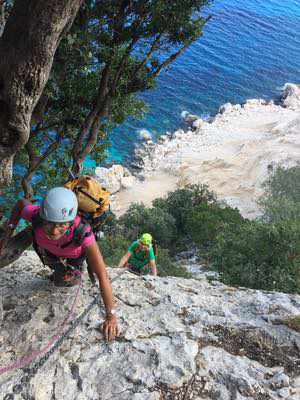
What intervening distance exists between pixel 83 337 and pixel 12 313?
55.4 inches

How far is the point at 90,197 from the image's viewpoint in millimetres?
6391

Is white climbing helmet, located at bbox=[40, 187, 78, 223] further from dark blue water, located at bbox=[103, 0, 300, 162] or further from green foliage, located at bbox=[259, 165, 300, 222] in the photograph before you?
dark blue water, located at bbox=[103, 0, 300, 162]

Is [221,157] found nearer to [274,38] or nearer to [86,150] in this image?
[86,150]

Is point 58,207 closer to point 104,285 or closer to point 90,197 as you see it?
point 90,197

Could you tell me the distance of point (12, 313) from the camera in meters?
6.84

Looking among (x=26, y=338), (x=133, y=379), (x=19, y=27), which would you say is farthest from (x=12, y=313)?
(x=19, y=27)

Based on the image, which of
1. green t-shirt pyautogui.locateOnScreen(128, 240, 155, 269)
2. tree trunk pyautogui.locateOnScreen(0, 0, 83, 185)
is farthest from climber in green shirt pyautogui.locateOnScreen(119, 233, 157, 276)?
tree trunk pyautogui.locateOnScreen(0, 0, 83, 185)

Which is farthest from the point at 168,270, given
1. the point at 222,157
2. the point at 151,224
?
the point at 222,157

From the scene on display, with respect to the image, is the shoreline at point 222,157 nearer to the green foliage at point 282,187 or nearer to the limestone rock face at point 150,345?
the green foliage at point 282,187

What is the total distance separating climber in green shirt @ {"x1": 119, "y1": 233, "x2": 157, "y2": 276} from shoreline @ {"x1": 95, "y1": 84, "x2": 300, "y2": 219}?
21.2 meters

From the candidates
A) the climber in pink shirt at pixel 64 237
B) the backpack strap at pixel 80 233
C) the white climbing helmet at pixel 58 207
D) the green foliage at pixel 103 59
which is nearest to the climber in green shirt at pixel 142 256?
the green foliage at pixel 103 59

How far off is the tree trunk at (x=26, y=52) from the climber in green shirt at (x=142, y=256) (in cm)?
499

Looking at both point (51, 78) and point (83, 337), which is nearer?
point (83, 337)

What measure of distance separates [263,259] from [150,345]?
9.51 meters
